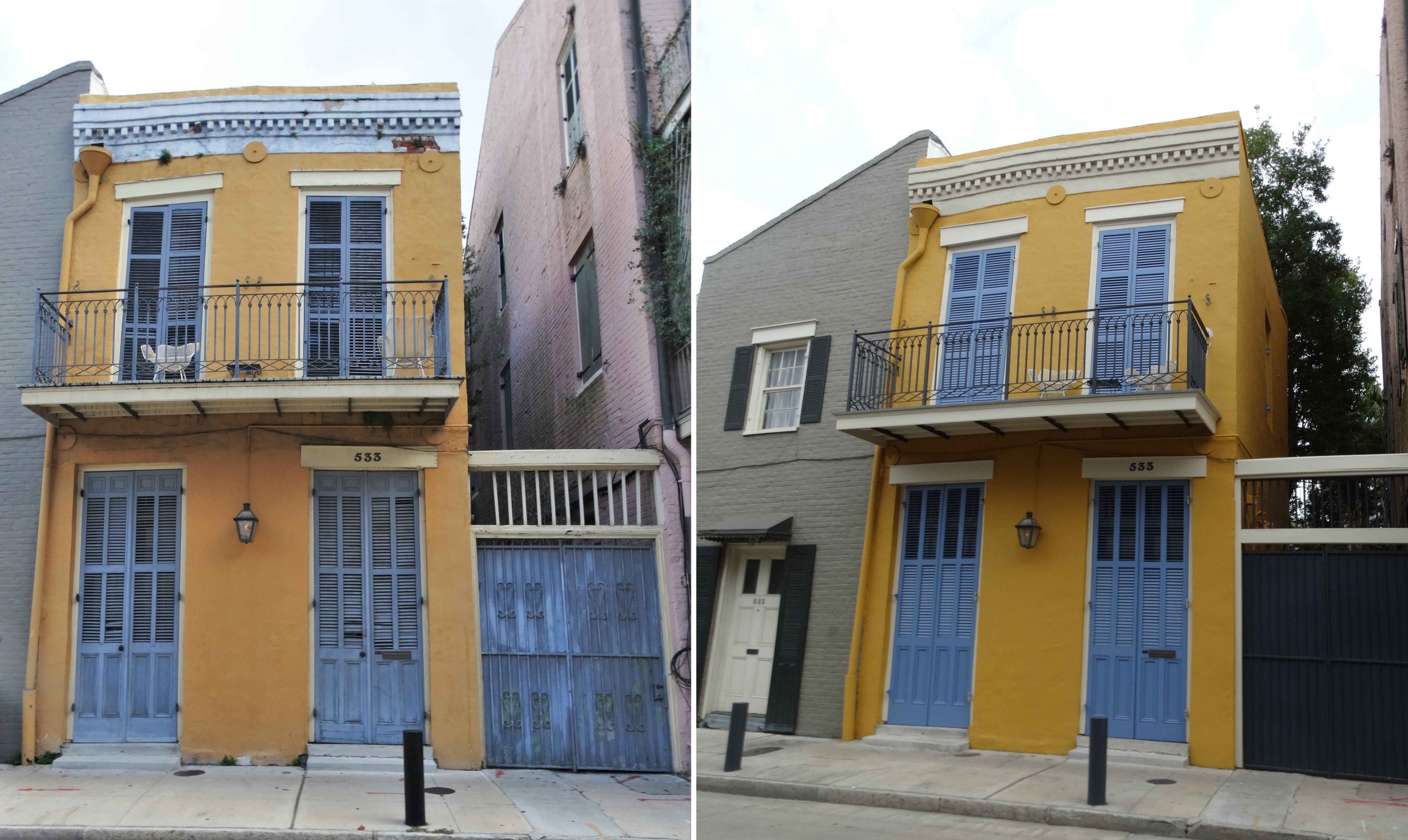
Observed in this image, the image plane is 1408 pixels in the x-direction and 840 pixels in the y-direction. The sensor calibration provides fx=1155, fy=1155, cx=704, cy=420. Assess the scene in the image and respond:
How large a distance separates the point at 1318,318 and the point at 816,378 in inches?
314

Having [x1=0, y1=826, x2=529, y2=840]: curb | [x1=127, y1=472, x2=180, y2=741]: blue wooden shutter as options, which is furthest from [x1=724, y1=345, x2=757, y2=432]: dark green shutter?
[x1=127, y1=472, x2=180, y2=741]: blue wooden shutter

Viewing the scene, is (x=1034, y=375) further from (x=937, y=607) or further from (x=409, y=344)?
(x=409, y=344)

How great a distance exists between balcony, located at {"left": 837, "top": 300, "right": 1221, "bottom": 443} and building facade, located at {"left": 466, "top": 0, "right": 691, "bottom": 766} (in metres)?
1.60

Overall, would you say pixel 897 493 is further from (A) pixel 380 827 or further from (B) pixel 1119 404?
(A) pixel 380 827

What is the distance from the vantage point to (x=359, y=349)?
9.08 m

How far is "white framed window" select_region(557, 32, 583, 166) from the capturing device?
36.3 ft

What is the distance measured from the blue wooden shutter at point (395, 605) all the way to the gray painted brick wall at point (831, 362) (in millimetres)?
2245

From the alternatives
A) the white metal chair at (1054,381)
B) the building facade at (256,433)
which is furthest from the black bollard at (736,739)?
the white metal chair at (1054,381)

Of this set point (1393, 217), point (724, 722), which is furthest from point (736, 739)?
point (1393, 217)

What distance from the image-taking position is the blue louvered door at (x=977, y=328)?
9.43 metres

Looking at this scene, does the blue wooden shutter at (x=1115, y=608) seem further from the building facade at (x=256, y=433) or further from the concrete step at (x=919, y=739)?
the building facade at (x=256, y=433)

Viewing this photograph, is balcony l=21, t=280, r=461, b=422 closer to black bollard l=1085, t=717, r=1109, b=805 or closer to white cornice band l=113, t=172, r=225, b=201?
white cornice band l=113, t=172, r=225, b=201

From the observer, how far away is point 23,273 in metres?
9.20

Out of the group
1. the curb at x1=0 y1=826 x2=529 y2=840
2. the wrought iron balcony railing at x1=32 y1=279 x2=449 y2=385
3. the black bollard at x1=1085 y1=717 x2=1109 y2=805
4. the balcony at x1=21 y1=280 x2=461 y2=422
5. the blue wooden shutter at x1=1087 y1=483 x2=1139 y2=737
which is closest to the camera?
the curb at x1=0 y1=826 x2=529 y2=840
